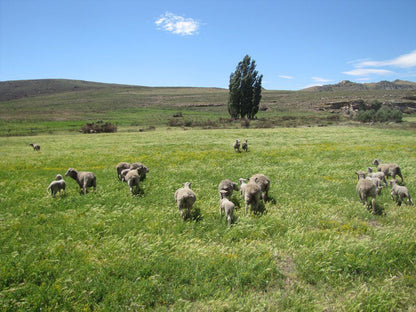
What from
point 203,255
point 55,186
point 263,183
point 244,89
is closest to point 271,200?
point 263,183

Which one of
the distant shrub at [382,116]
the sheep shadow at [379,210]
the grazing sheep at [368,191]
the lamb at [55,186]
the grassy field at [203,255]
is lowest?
the grassy field at [203,255]

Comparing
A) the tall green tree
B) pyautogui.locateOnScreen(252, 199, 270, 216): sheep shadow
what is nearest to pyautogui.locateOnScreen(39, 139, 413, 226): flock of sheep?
pyautogui.locateOnScreen(252, 199, 270, 216): sheep shadow

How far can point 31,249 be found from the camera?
5.72 meters

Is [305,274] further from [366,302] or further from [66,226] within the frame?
[66,226]

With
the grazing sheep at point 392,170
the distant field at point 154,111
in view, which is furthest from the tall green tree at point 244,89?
the grazing sheep at point 392,170

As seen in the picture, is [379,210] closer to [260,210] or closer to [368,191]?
[368,191]

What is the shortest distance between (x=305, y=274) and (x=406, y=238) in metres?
3.26

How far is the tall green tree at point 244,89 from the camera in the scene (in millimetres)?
69938

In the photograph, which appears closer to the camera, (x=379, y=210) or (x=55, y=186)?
(x=379, y=210)

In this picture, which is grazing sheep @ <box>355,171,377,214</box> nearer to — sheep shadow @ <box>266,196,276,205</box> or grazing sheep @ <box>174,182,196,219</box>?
sheep shadow @ <box>266,196,276,205</box>

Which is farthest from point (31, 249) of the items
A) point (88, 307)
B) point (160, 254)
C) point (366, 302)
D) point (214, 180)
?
point (214, 180)

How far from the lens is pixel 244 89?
69.9 m

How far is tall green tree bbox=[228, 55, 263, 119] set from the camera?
69.9m

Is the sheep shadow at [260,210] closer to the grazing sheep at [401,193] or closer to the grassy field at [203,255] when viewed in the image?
the grassy field at [203,255]
